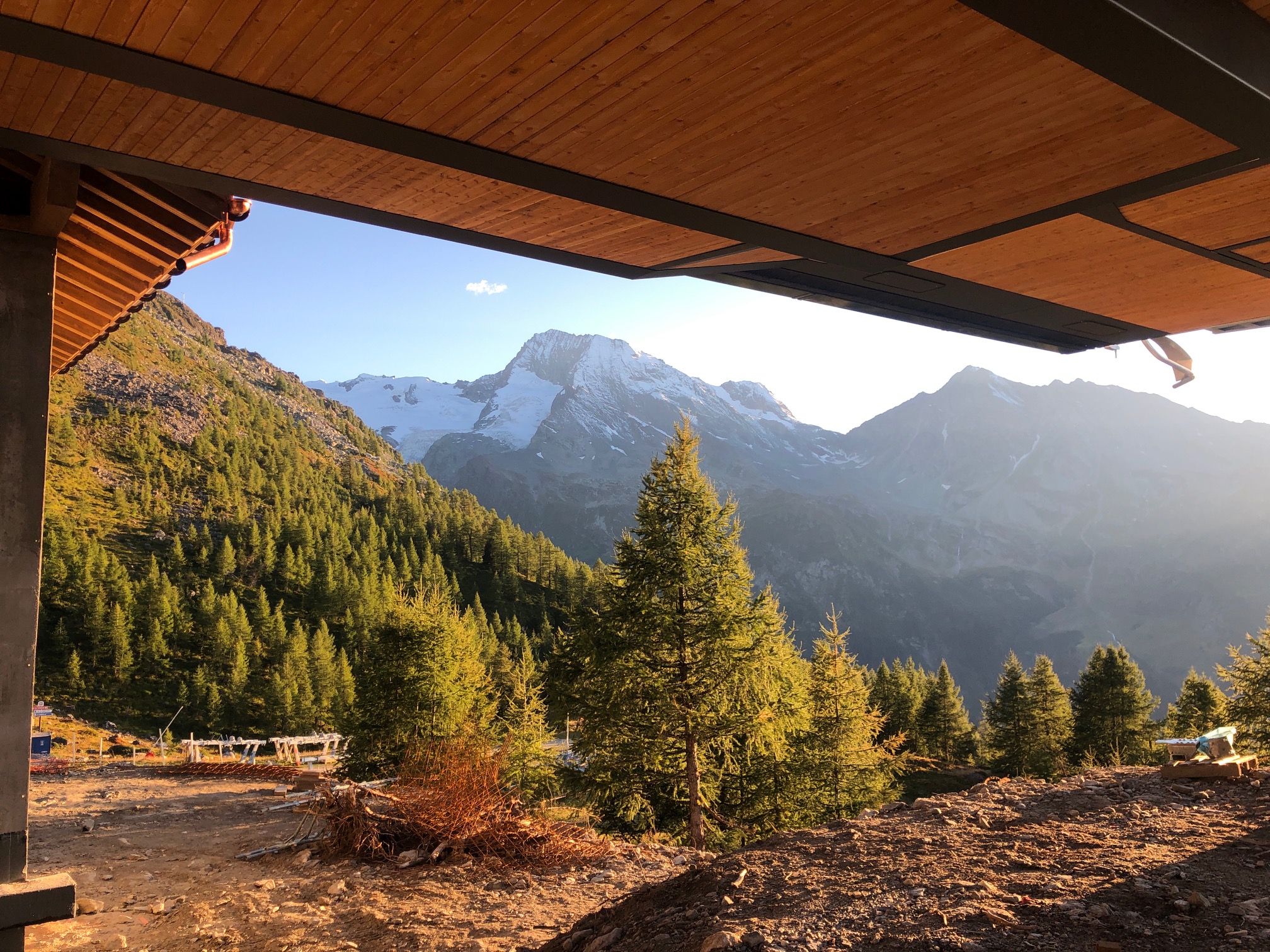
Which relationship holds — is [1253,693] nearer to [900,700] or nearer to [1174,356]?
[1174,356]

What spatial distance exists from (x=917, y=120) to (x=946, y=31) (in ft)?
2.59

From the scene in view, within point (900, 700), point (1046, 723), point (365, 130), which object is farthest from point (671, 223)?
point (900, 700)

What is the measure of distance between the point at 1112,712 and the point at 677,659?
27275 mm

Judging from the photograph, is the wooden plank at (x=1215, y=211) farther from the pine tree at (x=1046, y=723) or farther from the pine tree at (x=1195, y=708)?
the pine tree at (x=1046, y=723)

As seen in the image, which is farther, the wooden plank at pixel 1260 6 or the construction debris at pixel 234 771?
the construction debris at pixel 234 771

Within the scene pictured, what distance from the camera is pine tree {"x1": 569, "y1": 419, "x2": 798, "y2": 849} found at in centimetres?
1196

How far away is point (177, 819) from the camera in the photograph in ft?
38.5

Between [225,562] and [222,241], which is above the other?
[222,241]

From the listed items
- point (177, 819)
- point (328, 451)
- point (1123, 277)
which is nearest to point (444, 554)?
point (328, 451)

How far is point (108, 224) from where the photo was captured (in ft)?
19.4

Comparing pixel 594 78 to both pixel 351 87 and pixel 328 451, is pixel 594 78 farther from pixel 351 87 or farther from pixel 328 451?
pixel 328 451

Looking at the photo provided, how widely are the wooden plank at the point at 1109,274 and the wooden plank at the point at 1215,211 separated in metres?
0.20

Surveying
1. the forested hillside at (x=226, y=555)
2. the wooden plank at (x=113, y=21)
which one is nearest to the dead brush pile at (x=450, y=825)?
the forested hillside at (x=226, y=555)

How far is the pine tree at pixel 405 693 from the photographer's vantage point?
14.7m
